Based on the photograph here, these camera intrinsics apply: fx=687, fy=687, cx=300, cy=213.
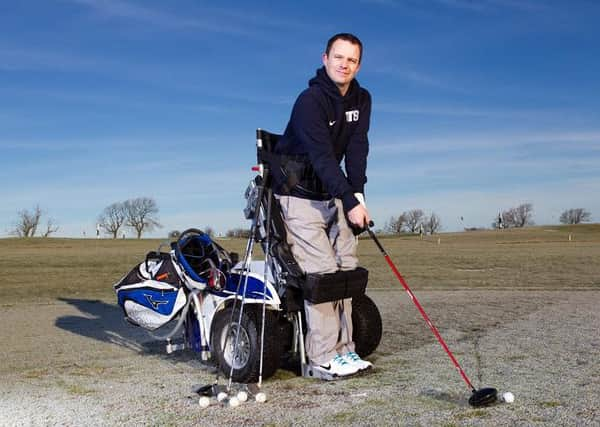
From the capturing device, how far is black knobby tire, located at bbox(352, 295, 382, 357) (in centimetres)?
639

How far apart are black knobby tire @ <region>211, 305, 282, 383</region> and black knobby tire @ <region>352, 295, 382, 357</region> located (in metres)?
0.97

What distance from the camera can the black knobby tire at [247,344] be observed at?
5.61 m

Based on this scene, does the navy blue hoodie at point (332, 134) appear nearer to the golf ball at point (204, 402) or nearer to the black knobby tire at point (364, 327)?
the black knobby tire at point (364, 327)

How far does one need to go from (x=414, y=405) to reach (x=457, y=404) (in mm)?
287

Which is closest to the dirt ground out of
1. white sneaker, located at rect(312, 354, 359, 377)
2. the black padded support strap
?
white sneaker, located at rect(312, 354, 359, 377)

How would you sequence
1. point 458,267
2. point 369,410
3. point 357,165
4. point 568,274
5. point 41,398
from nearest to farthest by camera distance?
point 369,410
point 41,398
point 357,165
point 568,274
point 458,267

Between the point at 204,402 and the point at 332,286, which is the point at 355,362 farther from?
the point at 204,402

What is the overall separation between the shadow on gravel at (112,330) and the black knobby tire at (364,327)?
1.78 m

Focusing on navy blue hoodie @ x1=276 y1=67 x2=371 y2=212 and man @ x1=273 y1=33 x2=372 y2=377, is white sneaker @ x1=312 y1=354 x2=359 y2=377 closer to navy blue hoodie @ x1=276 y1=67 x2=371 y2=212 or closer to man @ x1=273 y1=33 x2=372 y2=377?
man @ x1=273 y1=33 x2=372 y2=377

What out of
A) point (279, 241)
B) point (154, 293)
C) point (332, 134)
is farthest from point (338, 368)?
point (154, 293)

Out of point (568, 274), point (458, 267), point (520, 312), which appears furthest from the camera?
point (458, 267)

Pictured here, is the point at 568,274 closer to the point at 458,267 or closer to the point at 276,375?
the point at 458,267

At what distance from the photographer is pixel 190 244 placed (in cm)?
712

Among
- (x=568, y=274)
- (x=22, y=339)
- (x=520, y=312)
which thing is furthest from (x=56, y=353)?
(x=568, y=274)
